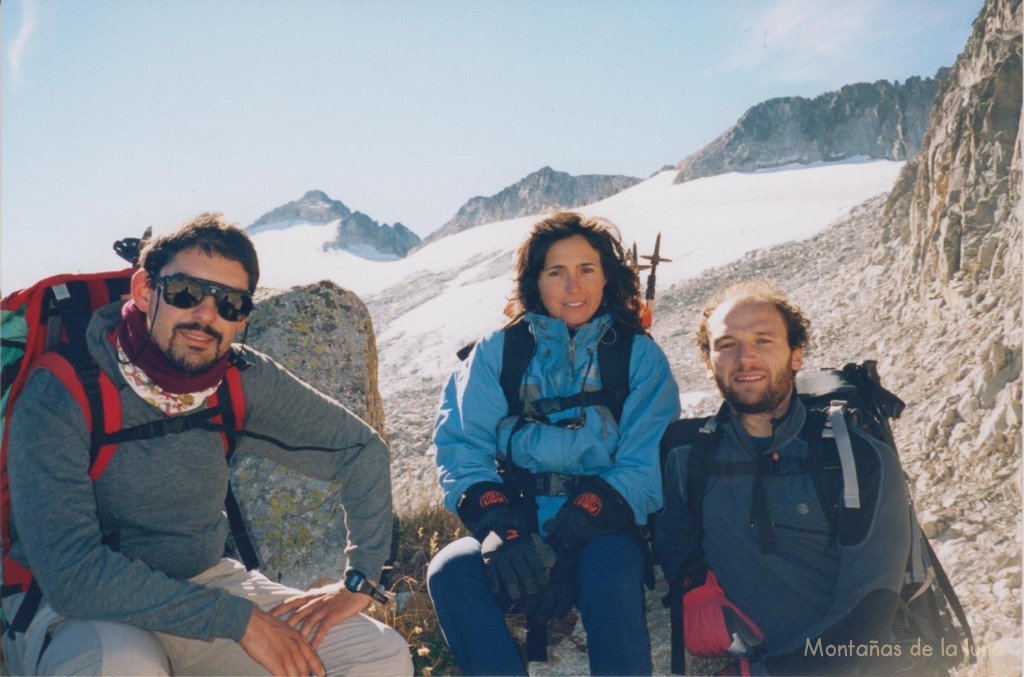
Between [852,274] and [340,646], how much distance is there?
16.0m

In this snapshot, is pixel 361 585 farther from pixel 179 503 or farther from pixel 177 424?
pixel 177 424

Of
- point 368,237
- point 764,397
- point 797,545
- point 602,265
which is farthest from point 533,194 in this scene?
point 797,545

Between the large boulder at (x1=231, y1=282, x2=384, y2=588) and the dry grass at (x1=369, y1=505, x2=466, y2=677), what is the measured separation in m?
0.52

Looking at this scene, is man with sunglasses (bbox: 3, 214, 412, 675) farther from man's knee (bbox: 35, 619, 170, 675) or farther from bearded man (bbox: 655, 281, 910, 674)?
bearded man (bbox: 655, 281, 910, 674)

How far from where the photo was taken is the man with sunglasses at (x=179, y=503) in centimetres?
276

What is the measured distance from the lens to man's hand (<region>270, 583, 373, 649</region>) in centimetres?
315

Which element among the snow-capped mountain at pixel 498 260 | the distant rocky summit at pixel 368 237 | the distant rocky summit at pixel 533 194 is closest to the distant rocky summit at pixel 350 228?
the distant rocky summit at pixel 368 237

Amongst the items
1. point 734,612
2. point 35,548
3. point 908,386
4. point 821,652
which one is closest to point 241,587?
point 35,548

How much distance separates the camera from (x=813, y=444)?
3.65 m

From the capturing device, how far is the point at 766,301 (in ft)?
13.4

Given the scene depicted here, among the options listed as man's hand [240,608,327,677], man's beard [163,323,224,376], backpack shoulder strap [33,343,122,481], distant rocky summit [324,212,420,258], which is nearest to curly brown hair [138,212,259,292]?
man's beard [163,323,224,376]

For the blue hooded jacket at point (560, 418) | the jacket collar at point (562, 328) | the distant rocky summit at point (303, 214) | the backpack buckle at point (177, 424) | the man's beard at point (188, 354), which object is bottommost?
the blue hooded jacket at point (560, 418)

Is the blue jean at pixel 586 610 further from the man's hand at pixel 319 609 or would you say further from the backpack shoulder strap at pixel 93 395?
the backpack shoulder strap at pixel 93 395

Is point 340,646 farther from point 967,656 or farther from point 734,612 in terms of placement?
point 967,656
